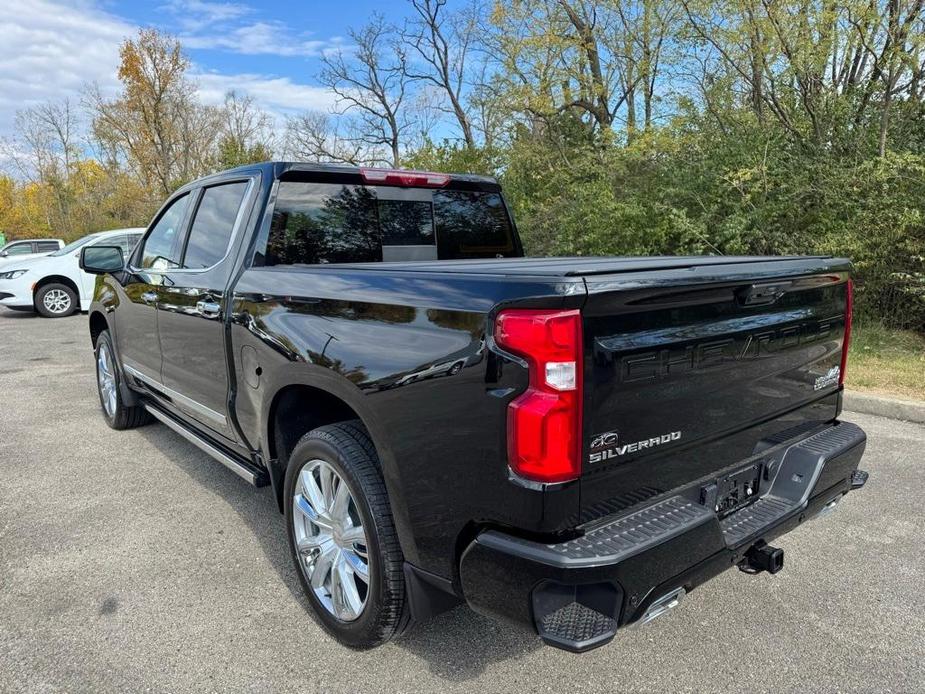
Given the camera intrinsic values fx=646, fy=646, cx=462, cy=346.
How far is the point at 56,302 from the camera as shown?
44.9ft

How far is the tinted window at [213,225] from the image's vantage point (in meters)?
3.45

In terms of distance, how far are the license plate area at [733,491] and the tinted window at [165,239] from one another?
10.7 feet

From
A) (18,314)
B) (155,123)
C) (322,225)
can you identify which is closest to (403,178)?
(322,225)

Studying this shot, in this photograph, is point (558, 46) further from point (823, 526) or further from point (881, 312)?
point (823, 526)

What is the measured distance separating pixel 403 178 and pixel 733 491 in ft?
7.59

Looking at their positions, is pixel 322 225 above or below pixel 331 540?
above

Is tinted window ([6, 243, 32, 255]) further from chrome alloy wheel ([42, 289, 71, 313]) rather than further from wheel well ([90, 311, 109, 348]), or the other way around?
wheel well ([90, 311, 109, 348])

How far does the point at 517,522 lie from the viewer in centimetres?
183

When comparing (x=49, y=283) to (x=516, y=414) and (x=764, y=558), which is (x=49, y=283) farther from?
(x=764, y=558)

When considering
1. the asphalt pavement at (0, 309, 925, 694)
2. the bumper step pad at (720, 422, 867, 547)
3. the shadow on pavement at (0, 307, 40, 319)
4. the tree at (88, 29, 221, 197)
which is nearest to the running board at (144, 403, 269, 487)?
the asphalt pavement at (0, 309, 925, 694)

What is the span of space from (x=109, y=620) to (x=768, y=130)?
10123 mm

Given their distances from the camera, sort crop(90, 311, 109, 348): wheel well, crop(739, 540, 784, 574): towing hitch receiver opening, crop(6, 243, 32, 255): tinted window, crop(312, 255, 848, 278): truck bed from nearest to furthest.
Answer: crop(312, 255, 848, 278): truck bed
crop(739, 540, 784, 574): towing hitch receiver opening
crop(90, 311, 109, 348): wheel well
crop(6, 243, 32, 255): tinted window

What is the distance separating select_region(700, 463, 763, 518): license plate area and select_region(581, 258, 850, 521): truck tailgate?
0.18 ft

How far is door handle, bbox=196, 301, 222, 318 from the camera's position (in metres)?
3.23
